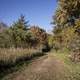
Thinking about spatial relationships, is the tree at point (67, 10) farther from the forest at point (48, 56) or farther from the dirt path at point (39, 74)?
the dirt path at point (39, 74)

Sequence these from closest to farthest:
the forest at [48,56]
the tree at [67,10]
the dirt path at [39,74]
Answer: the dirt path at [39,74] < the forest at [48,56] < the tree at [67,10]

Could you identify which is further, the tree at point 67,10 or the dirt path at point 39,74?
the tree at point 67,10

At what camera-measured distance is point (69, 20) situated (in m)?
31.2

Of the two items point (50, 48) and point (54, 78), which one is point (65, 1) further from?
point (50, 48)

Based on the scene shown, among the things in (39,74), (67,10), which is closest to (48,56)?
(67,10)

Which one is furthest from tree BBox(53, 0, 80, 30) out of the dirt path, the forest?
the dirt path

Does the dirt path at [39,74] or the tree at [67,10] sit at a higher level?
the tree at [67,10]

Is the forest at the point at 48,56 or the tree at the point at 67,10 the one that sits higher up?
the tree at the point at 67,10

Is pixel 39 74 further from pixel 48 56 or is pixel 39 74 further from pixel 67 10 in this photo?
pixel 48 56

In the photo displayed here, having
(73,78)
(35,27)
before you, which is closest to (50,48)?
(35,27)

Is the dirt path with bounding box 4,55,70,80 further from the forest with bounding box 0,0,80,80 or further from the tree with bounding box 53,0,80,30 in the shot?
the tree with bounding box 53,0,80,30

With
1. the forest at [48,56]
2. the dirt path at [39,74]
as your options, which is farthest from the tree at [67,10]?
the dirt path at [39,74]

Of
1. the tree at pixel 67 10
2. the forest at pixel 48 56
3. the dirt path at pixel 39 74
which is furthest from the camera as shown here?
the tree at pixel 67 10

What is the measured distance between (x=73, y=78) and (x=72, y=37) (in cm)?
1887
